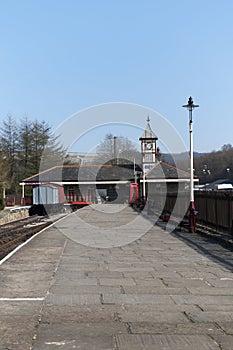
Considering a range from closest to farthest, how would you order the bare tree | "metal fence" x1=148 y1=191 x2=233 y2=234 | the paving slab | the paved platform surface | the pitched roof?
the paving slab < the paved platform surface < "metal fence" x1=148 y1=191 x2=233 y2=234 < the pitched roof < the bare tree

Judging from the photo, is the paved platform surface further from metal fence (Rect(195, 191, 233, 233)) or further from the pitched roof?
the pitched roof

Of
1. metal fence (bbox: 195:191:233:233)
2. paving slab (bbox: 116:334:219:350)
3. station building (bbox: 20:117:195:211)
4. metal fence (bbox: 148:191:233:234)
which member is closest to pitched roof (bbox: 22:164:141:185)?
station building (bbox: 20:117:195:211)

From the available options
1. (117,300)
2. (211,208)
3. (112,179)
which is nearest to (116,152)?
(112,179)

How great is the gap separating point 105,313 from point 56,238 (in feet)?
44.1

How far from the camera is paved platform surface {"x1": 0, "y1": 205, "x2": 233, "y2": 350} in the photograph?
6.05 metres

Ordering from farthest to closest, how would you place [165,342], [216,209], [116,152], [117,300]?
[116,152], [216,209], [117,300], [165,342]

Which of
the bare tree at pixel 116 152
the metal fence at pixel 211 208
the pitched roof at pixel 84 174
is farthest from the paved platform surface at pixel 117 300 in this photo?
the bare tree at pixel 116 152

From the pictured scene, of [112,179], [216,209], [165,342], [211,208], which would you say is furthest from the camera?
[112,179]

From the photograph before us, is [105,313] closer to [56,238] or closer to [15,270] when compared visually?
[15,270]

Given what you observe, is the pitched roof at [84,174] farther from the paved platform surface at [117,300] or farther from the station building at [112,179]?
the paved platform surface at [117,300]

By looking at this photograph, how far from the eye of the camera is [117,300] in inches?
328

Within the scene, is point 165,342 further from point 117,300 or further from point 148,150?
point 148,150

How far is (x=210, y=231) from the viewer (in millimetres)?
21203

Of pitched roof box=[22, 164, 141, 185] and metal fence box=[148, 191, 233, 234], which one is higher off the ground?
pitched roof box=[22, 164, 141, 185]
